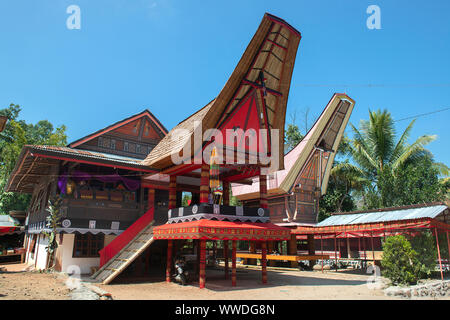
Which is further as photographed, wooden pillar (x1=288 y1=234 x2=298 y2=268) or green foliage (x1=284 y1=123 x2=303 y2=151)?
green foliage (x1=284 y1=123 x2=303 y2=151)

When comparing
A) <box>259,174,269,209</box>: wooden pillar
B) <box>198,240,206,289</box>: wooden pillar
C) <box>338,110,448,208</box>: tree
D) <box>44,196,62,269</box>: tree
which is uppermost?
<box>338,110,448,208</box>: tree

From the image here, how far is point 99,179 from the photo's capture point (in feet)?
61.1

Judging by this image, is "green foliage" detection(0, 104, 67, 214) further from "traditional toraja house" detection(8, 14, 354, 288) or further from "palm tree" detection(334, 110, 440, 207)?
"palm tree" detection(334, 110, 440, 207)

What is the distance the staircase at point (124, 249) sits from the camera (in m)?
14.9

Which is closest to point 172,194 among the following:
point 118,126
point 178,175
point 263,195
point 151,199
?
point 178,175

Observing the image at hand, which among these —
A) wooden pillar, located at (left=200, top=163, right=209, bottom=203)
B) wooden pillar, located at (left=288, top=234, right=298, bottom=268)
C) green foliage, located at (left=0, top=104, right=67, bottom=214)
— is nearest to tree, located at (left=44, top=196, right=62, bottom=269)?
wooden pillar, located at (left=200, top=163, right=209, bottom=203)

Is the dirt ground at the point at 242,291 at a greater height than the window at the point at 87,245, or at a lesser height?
lesser

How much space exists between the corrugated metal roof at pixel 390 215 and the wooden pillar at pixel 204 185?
1033 centimetres

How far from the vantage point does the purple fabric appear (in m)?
17.6

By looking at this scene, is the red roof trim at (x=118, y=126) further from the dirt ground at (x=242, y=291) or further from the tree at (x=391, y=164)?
the tree at (x=391, y=164)

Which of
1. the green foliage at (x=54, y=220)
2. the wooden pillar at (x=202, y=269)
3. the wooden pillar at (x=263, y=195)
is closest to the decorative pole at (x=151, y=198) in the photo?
the green foliage at (x=54, y=220)

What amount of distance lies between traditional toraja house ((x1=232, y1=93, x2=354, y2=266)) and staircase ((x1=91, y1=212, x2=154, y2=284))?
10877mm

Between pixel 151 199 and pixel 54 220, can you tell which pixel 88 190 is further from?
pixel 151 199
